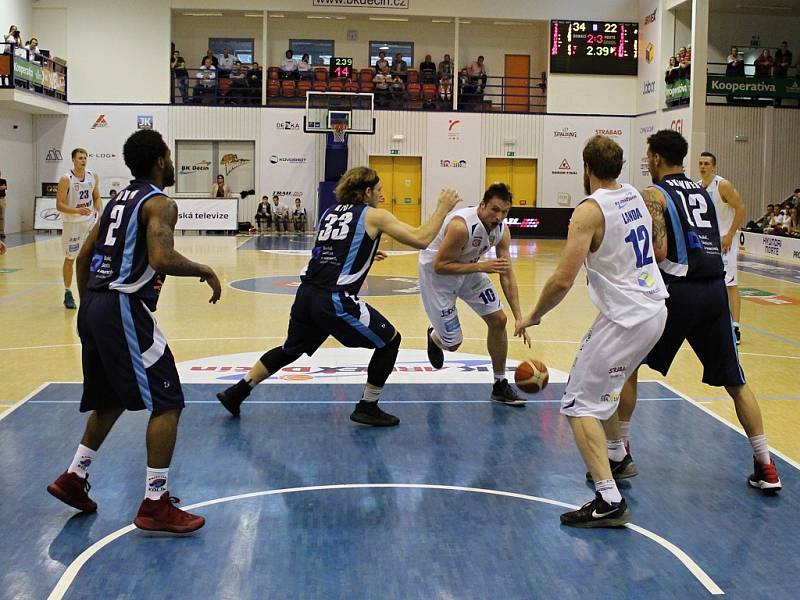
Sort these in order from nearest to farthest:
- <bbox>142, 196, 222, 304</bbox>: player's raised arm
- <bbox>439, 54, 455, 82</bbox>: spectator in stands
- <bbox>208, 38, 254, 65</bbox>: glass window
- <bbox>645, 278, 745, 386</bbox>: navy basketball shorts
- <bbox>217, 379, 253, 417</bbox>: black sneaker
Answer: <bbox>142, 196, 222, 304</bbox>: player's raised arm → <bbox>645, 278, 745, 386</bbox>: navy basketball shorts → <bbox>217, 379, 253, 417</bbox>: black sneaker → <bbox>439, 54, 455, 82</bbox>: spectator in stands → <bbox>208, 38, 254, 65</bbox>: glass window

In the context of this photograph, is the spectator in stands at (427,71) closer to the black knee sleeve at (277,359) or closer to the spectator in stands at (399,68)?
the spectator in stands at (399,68)

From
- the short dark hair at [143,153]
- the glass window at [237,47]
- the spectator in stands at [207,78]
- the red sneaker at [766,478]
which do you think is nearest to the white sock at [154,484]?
the short dark hair at [143,153]

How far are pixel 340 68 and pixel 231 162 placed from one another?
4.83 m

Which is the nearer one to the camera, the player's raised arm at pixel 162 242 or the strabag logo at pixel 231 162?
the player's raised arm at pixel 162 242

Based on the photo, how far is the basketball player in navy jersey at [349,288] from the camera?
6.23m

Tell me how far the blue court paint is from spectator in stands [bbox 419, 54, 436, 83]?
27.3m

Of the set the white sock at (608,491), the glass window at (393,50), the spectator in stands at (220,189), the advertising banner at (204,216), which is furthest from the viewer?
the glass window at (393,50)

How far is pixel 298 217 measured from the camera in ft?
104

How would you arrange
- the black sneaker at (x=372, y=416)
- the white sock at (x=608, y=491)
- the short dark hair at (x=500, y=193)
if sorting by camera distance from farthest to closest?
1. the short dark hair at (x=500, y=193)
2. the black sneaker at (x=372, y=416)
3. the white sock at (x=608, y=491)

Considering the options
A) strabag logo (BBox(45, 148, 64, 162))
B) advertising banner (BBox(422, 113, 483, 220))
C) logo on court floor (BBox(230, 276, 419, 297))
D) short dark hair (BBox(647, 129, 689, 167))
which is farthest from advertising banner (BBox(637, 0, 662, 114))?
short dark hair (BBox(647, 129, 689, 167))

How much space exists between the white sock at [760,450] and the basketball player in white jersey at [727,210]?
4269 millimetres

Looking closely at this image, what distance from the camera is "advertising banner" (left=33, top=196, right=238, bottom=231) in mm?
29594

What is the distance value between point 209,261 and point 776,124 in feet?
64.7

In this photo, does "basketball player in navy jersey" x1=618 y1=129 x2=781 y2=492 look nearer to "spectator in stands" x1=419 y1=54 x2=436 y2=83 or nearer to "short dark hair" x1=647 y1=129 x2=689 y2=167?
"short dark hair" x1=647 y1=129 x2=689 y2=167
